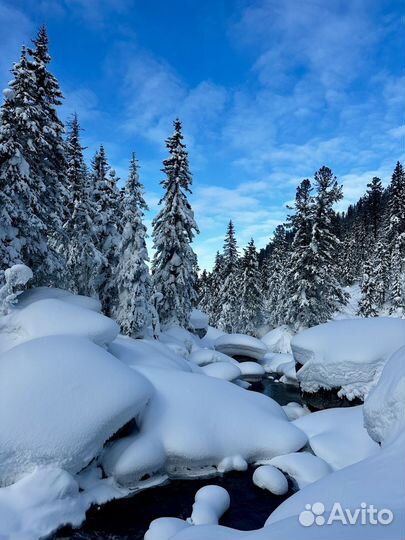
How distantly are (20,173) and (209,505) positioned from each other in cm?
1267

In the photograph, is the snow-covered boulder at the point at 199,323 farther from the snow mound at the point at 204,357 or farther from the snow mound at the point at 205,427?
the snow mound at the point at 205,427

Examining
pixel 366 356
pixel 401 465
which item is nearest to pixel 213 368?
pixel 366 356

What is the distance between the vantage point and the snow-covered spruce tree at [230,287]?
38.2 m

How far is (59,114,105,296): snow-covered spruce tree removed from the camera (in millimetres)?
20977

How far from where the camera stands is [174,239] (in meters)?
22.4

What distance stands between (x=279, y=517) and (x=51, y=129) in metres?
15.5

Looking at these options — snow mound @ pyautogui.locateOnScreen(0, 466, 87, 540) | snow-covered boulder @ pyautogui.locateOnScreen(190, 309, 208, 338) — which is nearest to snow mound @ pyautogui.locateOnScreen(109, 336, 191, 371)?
snow mound @ pyautogui.locateOnScreen(0, 466, 87, 540)

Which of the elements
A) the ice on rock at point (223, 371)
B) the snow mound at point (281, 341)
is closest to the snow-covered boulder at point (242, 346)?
the snow mound at point (281, 341)

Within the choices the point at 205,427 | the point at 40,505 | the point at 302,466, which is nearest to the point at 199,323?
the point at 205,427

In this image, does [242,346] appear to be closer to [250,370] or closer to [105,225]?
[250,370]

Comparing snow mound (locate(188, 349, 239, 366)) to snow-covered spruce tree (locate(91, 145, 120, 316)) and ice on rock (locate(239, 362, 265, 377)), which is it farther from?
snow-covered spruce tree (locate(91, 145, 120, 316))

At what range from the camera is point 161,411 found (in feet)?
31.3

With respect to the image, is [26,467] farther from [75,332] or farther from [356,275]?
[356,275]

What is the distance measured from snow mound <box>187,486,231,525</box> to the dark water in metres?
0.16
